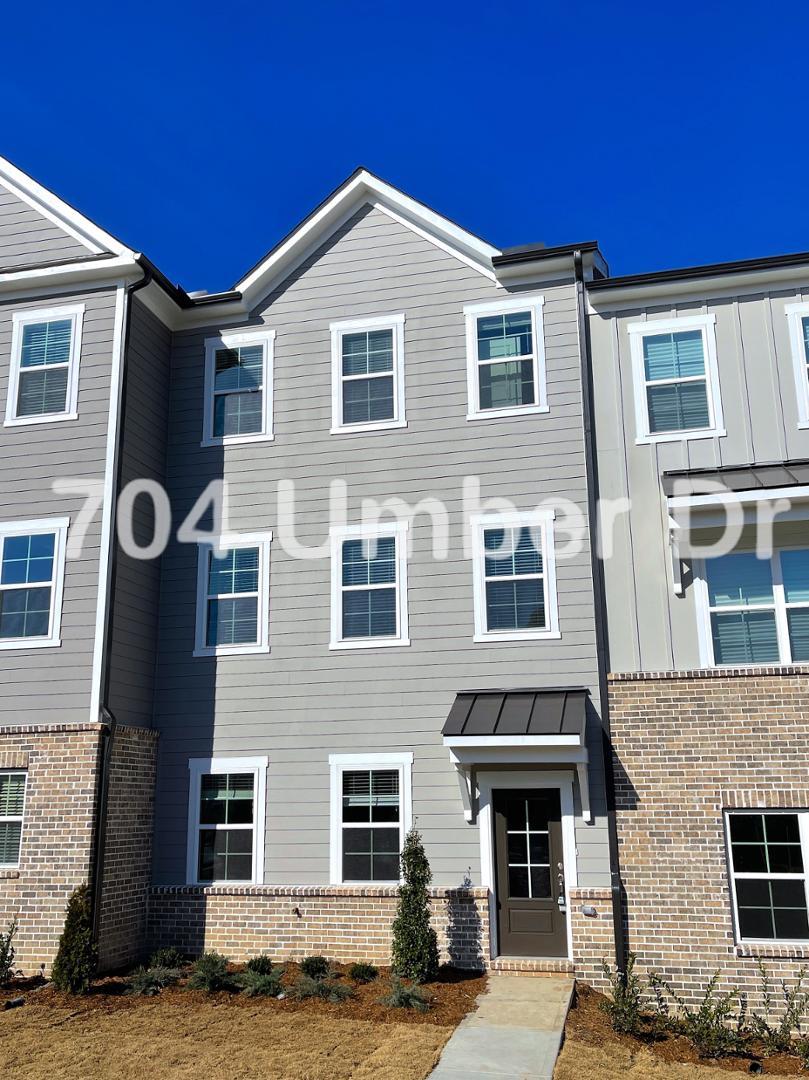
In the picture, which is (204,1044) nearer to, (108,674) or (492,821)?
(492,821)

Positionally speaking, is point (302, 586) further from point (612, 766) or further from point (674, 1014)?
point (674, 1014)

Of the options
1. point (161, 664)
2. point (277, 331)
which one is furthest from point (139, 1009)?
point (277, 331)

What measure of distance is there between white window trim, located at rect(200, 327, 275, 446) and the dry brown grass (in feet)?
25.9

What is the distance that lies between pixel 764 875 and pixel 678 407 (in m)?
6.26

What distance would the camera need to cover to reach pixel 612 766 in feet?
41.3

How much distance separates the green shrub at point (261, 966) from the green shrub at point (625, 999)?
416 centimetres

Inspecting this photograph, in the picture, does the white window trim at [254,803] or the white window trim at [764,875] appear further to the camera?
the white window trim at [254,803]

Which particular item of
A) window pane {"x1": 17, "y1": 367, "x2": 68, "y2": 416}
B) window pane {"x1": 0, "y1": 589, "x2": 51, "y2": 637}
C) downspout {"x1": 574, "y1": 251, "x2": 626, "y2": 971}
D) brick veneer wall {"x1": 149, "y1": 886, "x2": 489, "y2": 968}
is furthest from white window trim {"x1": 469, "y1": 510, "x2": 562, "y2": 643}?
window pane {"x1": 17, "y1": 367, "x2": 68, "y2": 416}

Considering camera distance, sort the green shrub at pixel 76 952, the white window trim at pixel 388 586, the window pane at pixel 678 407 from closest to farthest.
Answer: the green shrub at pixel 76 952
the window pane at pixel 678 407
the white window trim at pixel 388 586

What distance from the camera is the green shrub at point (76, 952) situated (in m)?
11.7

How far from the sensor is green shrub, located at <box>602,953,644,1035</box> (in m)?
10.7

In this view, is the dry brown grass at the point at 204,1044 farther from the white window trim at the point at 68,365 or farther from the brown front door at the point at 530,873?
the white window trim at the point at 68,365

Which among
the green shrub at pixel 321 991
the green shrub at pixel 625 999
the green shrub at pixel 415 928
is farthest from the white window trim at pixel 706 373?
the green shrub at pixel 321 991

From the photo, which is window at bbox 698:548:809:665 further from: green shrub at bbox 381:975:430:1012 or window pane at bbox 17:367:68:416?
window pane at bbox 17:367:68:416
